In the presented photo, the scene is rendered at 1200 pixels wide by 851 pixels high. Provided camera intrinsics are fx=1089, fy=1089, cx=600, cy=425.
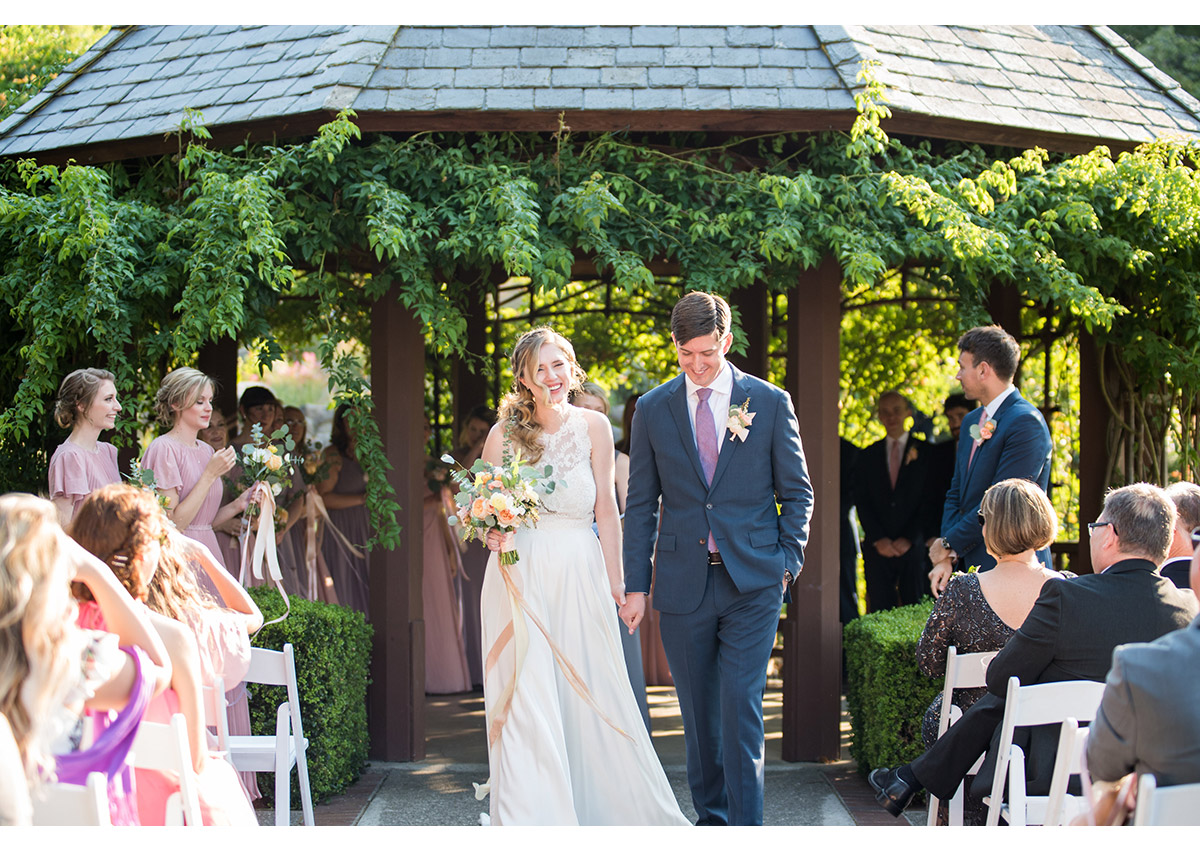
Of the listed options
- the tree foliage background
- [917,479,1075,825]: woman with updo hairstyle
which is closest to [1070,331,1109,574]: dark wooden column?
the tree foliage background

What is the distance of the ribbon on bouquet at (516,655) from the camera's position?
15.2 ft

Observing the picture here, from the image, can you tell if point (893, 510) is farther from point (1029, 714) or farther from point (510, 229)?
point (1029, 714)

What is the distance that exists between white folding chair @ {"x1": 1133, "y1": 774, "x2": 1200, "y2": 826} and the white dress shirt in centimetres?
228

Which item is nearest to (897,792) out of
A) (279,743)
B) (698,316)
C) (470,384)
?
(698,316)

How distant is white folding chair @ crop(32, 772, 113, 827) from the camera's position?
262cm

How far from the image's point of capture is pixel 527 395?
4.97m

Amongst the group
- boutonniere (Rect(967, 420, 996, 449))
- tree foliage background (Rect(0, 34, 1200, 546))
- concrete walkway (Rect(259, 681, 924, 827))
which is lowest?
concrete walkway (Rect(259, 681, 924, 827))

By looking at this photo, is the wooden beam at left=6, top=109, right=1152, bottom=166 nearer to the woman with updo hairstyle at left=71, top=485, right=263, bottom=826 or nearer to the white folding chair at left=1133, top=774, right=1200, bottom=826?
the woman with updo hairstyle at left=71, top=485, right=263, bottom=826

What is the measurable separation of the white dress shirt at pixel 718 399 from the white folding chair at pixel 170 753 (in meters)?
2.36

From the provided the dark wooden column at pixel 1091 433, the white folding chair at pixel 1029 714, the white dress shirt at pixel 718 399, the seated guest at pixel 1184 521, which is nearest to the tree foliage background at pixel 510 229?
the dark wooden column at pixel 1091 433

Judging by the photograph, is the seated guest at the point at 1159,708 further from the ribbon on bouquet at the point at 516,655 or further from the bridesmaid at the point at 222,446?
the bridesmaid at the point at 222,446

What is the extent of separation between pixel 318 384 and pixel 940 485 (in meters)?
28.4

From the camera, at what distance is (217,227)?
5680 millimetres
